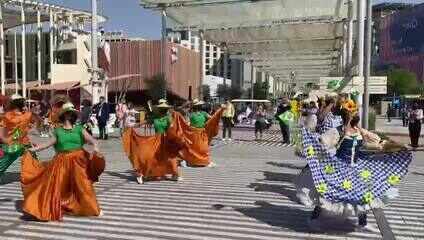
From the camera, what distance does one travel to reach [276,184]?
11.1 m

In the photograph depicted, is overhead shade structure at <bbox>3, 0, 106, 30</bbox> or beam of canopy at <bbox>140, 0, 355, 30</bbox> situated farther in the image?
overhead shade structure at <bbox>3, 0, 106, 30</bbox>

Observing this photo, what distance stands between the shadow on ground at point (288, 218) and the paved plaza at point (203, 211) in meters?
0.01

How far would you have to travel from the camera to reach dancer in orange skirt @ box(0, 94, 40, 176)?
32.6 feet

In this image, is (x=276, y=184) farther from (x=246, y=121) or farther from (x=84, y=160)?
(x=246, y=121)

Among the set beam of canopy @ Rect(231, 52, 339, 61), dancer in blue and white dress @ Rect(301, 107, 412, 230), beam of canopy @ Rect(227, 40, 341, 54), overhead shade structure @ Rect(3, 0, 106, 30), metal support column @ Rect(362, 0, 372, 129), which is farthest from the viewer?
overhead shade structure @ Rect(3, 0, 106, 30)

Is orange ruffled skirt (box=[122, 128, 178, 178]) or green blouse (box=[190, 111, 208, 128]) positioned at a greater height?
green blouse (box=[190, 111, 208, 128])

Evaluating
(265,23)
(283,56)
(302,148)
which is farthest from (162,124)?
(283,56)

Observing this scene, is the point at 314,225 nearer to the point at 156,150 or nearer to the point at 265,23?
the point at 156,150

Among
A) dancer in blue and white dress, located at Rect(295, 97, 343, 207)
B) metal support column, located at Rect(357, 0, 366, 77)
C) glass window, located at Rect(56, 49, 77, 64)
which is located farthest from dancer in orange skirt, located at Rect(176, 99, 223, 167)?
glass window, located at Rect(56, 49, 77, 64)

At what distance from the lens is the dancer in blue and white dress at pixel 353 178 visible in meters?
7.00

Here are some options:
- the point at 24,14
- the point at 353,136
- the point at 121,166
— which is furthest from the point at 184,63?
the point at 353,136

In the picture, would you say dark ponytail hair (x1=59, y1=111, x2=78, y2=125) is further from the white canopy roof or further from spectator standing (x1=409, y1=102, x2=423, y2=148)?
the white canopy roof

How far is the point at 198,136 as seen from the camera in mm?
13789

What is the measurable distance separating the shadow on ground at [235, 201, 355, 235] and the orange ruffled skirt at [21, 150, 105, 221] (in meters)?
2.05
